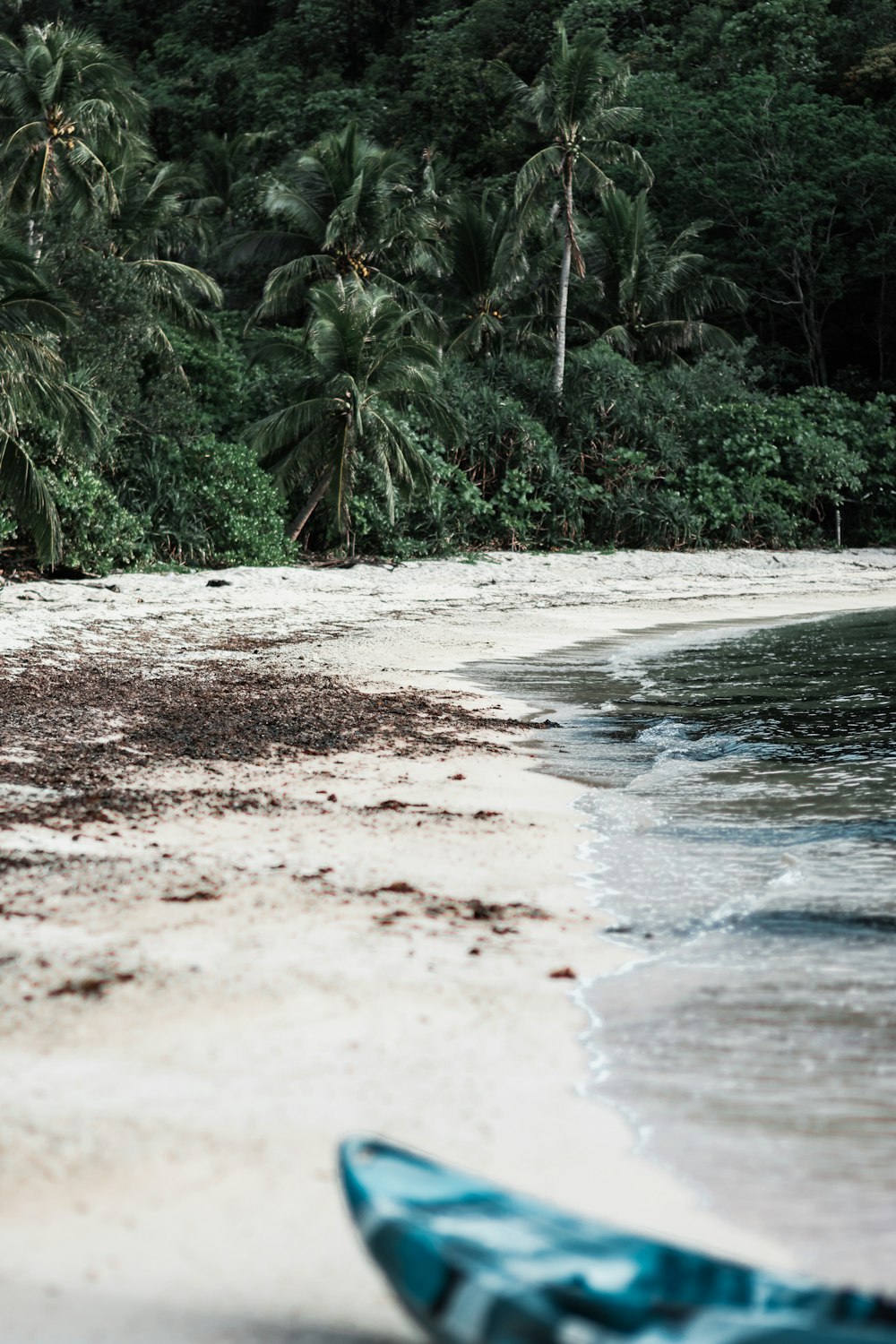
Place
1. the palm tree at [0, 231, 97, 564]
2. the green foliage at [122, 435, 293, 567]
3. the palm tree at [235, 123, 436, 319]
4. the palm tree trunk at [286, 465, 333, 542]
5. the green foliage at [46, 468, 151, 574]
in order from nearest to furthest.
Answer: the palm tree at [0, 231, 97, 564], the green foliage at [46, 468, 151, 574], the green foliage at [122, 435, 293, 567], the palm tree trunk at [286, 465, 333, 542], the palm tree at [235, 123, 436, 319]

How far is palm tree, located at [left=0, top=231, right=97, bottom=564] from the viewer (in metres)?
15.1

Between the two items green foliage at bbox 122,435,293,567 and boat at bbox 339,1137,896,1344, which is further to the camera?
green foliage at bbox 122,435,293,567

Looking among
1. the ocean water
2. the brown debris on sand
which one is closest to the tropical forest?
the brown debris on sand

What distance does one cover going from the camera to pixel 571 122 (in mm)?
29391

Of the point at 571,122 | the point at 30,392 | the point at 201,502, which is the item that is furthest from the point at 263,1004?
the point at 571,122

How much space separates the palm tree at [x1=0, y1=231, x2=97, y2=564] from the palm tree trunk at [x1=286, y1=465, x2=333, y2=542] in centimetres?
593

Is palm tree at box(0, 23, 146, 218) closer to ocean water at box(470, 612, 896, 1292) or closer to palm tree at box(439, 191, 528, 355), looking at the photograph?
palm tree at box(439, 191, 528, 355)

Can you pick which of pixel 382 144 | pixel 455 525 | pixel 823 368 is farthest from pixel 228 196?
pixel 455 525

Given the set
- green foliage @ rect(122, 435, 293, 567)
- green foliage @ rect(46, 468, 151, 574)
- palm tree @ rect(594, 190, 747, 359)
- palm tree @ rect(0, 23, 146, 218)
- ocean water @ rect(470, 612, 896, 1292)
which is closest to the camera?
ocean water @ rect(470, 612, 896, 1292)

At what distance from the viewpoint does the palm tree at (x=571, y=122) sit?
29.0 meters

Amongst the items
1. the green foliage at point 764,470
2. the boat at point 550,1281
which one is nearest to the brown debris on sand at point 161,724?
the boat at point 550,1281

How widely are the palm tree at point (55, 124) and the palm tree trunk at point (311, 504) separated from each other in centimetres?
1201

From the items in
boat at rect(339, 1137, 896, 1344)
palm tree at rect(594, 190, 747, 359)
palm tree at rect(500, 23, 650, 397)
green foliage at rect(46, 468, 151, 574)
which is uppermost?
palm tree at rect(500, 23, 650, 397)

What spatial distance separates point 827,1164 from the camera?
106 inches
